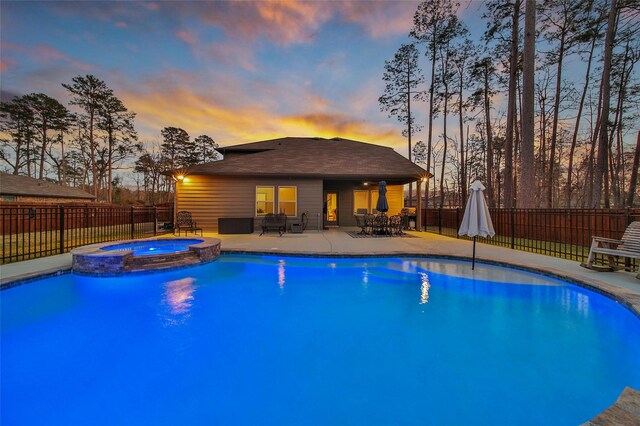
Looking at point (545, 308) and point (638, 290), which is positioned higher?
point (638, 290)

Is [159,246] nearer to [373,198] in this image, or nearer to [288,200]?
[288,200]

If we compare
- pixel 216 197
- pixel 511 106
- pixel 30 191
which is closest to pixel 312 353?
pixel 216 197

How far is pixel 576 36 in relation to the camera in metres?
13.3

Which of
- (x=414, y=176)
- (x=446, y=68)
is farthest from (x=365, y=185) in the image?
(x=446, y=68)

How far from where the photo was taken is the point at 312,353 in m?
3.01

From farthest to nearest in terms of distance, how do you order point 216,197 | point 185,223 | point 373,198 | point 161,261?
point 373,198
point 216,197
point 185,223
point 161,261

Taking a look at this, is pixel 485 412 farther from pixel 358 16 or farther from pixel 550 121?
pixel 550 121

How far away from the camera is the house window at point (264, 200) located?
502 inches

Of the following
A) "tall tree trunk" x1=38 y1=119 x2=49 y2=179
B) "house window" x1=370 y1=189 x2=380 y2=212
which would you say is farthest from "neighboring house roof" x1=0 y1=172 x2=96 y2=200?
"house window" x1=370 y1=189 x2=380 y2=212

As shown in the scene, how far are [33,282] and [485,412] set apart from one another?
7451 millimetres

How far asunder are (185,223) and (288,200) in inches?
183

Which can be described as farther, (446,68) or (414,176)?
(446,68)

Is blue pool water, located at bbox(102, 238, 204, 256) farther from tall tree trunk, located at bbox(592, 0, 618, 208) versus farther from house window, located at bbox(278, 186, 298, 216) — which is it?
tall tree trunk, located at bbox(592, 0, 618, 208)

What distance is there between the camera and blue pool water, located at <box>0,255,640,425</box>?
7.06 feet
